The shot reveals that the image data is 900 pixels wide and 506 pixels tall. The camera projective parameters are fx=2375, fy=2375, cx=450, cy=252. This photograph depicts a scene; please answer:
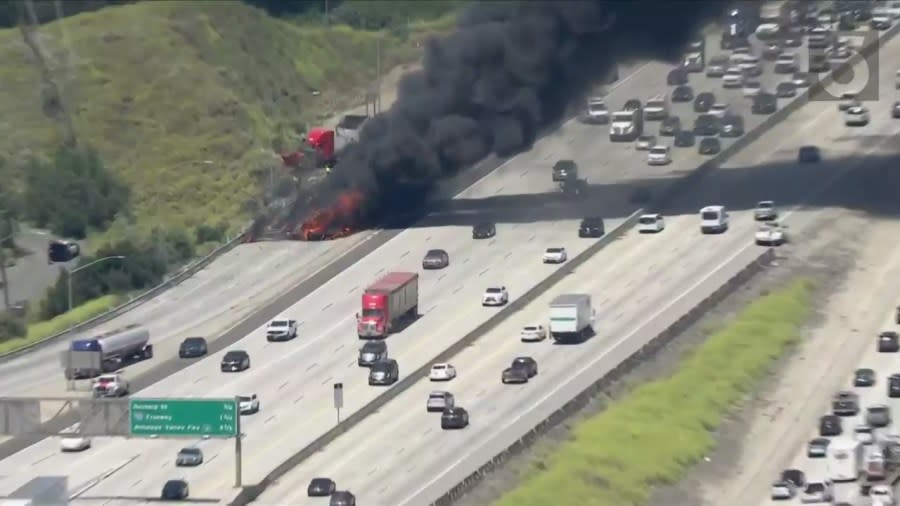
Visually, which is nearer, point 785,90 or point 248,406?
point 248,406

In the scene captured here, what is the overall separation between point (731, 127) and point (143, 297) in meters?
30.6

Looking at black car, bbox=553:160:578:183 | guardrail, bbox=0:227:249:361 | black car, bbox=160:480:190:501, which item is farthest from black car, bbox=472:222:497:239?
black car, bbox=160:480:190:501

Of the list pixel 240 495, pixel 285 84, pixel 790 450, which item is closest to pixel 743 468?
pixel 790 450

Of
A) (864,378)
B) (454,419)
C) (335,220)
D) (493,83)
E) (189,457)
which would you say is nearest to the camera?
(189,457)

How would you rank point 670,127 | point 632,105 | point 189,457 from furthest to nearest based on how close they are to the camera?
point 632,105, point 670,127, point 189,457

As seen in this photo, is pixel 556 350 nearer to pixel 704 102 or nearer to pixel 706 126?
pixel 706 126

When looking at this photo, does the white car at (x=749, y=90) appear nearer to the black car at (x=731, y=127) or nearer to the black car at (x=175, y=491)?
the black car at (x=731, y=127)

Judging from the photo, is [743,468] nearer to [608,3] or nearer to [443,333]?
[443,333]

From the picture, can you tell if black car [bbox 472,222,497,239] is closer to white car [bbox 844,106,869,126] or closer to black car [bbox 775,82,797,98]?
white car [bbox 844,106,869,126]

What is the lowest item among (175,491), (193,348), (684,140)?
(193,348)

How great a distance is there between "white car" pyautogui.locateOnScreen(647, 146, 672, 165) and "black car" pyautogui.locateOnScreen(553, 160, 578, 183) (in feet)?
12.0

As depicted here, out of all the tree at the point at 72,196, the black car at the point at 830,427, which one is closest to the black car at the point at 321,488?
the black car at the point at 830,427

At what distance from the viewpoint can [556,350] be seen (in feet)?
272

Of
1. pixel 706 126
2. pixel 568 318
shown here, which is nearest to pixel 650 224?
pixel 706 126
